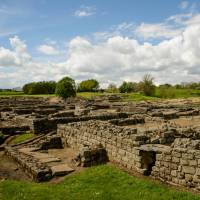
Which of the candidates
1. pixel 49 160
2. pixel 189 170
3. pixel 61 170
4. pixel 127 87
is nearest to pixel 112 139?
pixel 61 170

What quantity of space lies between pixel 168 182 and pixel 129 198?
1.98 meters

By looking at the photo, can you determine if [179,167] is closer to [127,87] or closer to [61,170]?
[61,170]

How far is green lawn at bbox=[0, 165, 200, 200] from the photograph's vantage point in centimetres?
1035

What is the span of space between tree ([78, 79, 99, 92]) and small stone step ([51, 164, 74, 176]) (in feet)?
405

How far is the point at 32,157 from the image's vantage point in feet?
54.5

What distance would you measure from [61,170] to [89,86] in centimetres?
12880

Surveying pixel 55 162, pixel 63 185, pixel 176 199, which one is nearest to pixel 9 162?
pixel 55 162

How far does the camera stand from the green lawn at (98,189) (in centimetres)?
1035

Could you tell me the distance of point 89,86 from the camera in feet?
468

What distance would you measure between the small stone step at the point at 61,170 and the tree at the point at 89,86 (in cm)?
12342

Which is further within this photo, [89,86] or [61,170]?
[89,86]

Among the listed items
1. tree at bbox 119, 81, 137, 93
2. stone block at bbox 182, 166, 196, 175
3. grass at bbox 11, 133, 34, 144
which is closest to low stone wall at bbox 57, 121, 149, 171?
stone block at bbox 182, 166, 196, 175

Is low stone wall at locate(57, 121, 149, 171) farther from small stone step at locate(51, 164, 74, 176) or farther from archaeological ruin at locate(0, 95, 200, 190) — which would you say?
small stone step at locate(51, 164, 74, 176)

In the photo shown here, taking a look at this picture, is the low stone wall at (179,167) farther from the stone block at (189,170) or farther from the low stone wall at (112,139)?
the low stone wall at (112,139)
